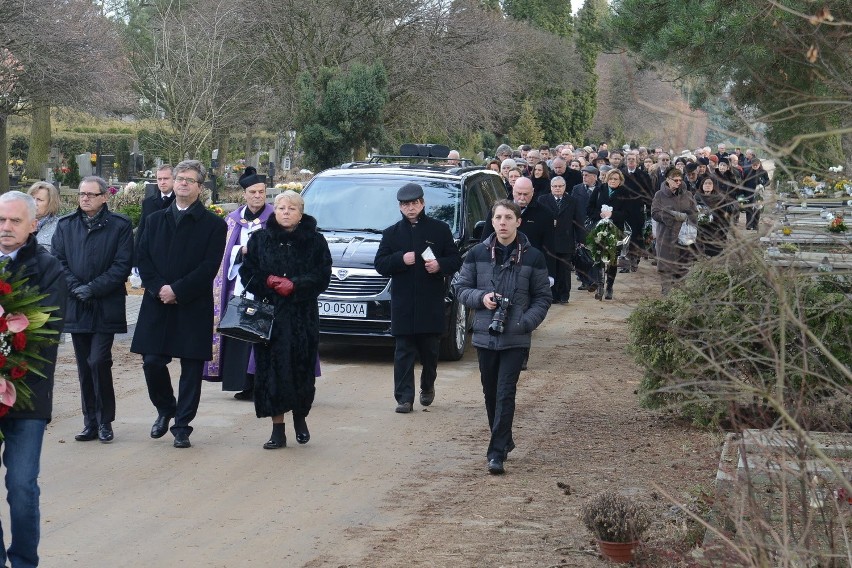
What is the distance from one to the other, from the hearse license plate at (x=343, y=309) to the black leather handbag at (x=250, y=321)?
344 centimetres

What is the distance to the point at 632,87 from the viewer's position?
5273 mm

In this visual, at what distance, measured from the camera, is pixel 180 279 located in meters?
9.05

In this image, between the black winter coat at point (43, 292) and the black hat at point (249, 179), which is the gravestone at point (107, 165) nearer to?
the black hat at point (249, 179)

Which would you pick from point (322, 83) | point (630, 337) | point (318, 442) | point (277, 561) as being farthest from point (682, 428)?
point (322, 83)

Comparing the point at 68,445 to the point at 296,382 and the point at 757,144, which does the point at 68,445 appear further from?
the point at 757,144

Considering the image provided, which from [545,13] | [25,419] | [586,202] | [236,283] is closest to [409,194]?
[236,283]

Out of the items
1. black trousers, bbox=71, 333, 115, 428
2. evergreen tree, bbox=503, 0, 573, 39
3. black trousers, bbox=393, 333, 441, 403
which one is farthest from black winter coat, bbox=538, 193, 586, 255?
evergreen tree, bbox=503, 0, 573, 39

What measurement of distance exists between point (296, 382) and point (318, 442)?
2.20 feet

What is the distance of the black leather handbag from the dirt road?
88 cm

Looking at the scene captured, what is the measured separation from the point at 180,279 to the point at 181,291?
115 mm

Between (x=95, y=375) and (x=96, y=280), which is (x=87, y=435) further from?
(x=96, y=280)

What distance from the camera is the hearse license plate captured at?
41.1ft

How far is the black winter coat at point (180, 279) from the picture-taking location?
9.02 metres

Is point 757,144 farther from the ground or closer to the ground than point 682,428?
farther from the ground
